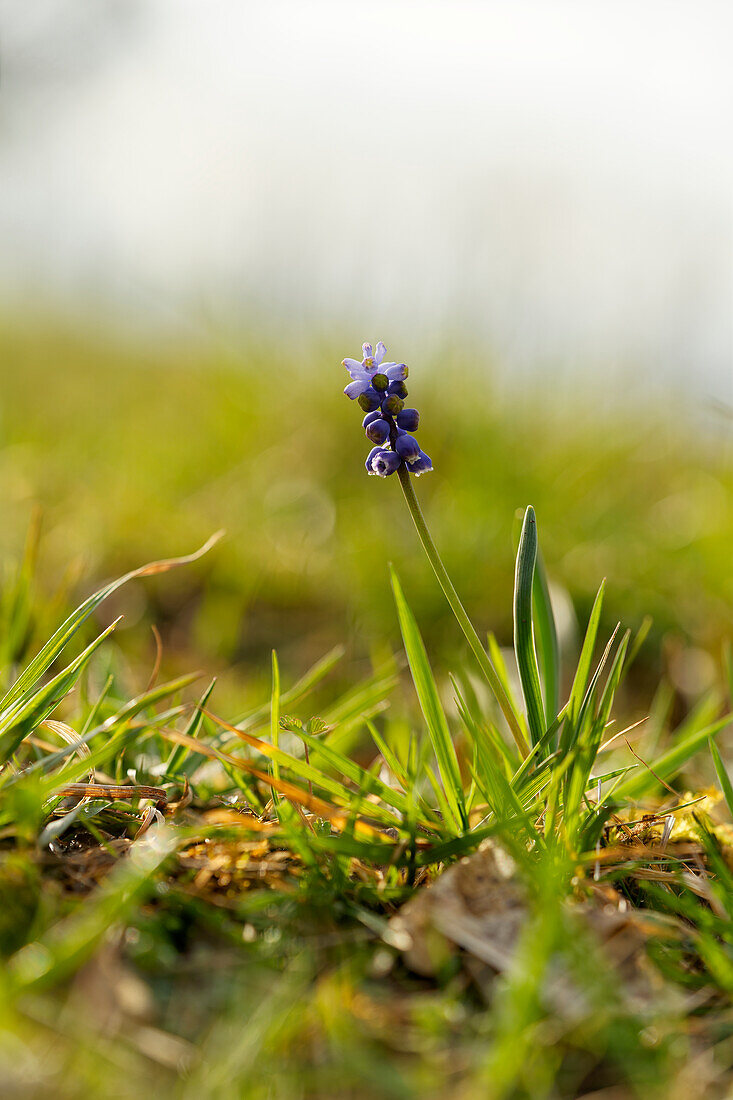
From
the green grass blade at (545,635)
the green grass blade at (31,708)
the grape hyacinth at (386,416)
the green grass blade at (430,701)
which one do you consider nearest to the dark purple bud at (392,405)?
the grape hyacinth at (386,416)

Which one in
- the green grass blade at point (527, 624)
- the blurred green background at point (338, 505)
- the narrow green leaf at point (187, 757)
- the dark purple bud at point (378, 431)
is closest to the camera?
the dark purple bud at point (378, 431)

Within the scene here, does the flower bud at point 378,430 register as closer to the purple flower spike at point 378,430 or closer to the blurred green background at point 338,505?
the purple flower spike at point 378,430

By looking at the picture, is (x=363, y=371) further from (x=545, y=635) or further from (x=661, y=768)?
(x=661, y=768)

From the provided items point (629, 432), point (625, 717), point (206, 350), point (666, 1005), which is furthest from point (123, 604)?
point (629, 432)

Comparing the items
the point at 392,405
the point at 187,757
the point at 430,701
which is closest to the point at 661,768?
the point at 430,701

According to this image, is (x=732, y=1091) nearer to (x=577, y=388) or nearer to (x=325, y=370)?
(x=325, y=370)

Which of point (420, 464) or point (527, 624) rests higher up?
point (420, 464)

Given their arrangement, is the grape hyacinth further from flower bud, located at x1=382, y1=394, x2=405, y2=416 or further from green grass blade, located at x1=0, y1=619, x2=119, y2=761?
green grass blade, located at x1=0, y1=619, x2=119, y2=761

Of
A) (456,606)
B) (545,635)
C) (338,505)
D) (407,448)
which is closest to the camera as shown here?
(407,448)

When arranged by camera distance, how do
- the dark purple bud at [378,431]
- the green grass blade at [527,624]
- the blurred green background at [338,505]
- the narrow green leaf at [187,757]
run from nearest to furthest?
the dark purple bud at [378,431], the green grass blade at [527,624], the narrow green leaf at [187,757], the blurred green background at [338,505]
